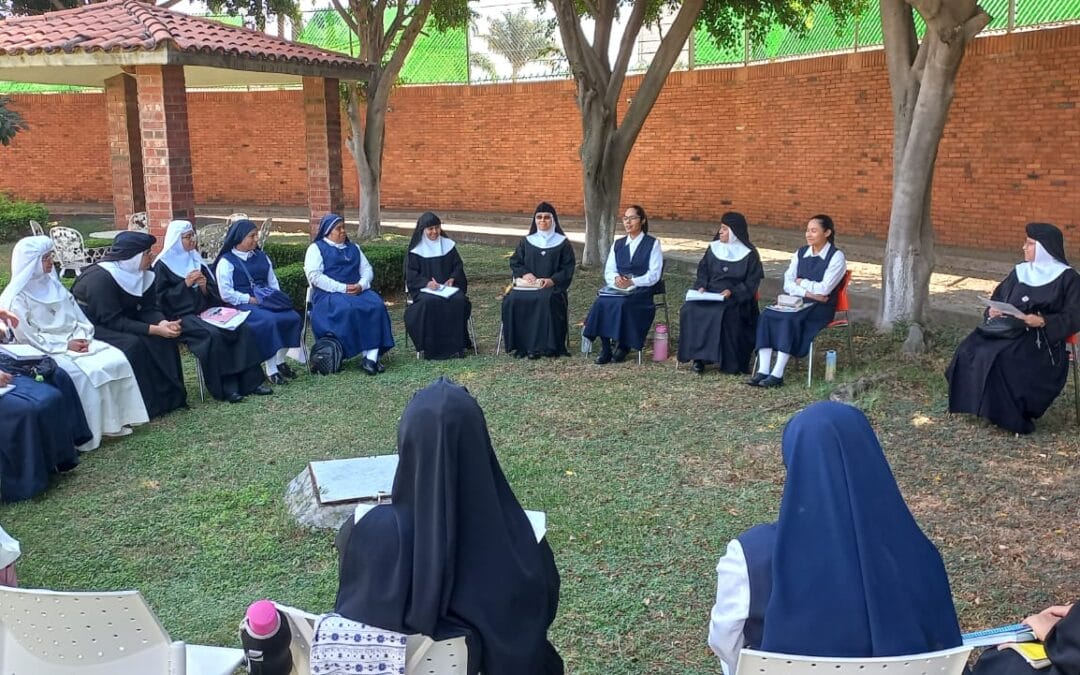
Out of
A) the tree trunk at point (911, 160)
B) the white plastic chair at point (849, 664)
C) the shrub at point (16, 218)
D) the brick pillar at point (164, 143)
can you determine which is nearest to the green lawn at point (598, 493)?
the tree trunk at point (911, 160)

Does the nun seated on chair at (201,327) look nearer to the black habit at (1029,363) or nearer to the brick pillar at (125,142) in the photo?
the black habit at (1029,363)

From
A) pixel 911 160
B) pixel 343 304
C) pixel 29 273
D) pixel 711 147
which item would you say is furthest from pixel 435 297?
pixel 711 147

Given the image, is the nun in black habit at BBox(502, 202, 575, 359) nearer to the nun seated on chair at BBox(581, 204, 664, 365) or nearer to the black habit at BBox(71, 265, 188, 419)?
the nun seated on chair at BBox(581, 204, 664, 365)

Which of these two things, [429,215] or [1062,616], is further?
[429,215]

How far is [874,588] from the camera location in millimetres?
2373

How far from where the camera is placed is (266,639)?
2652 millimetres

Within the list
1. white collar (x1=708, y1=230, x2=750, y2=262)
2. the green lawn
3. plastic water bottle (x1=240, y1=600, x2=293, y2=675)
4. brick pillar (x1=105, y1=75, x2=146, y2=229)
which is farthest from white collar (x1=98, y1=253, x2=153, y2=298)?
brick pillar (x1=105, y1=75, x2=146, y2=229)

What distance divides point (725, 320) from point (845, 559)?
615 centimetres

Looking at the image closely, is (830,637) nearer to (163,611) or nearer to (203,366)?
(163,611)

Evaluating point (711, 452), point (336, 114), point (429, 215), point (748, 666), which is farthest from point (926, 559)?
point (336, 114)

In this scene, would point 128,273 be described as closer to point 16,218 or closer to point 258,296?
point 258,296

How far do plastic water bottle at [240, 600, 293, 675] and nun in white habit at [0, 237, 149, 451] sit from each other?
457cm

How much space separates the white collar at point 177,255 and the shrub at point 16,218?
1218 cm

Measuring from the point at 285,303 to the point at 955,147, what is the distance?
34.8 ft
